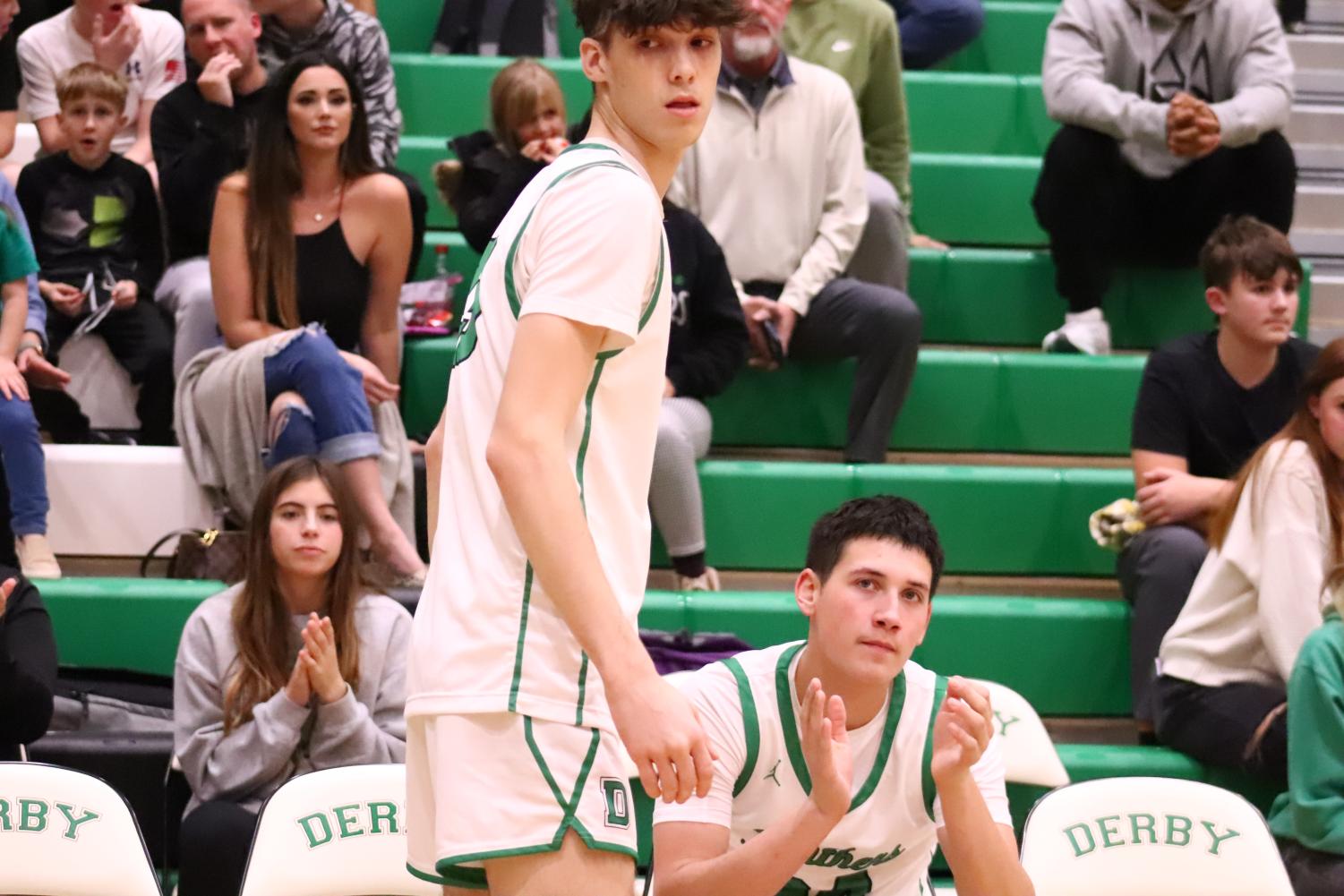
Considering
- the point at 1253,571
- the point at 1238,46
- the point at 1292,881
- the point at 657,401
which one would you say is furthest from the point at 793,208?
the point at 657,401

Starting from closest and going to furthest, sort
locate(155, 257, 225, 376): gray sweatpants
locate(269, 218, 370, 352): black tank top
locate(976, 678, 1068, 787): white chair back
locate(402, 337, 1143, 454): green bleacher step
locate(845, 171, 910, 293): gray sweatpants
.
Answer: locate(976, 678, 1068, 787): white chair back
locate(269, 218, 370, 352): black tank top
locate(155, 257, 225, 376): gray sweatpants
locate(402, 337, 1143, 454): green bleacher step
locate(845, 171, 910, 293): gray sweatpants

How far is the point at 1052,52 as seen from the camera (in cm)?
501

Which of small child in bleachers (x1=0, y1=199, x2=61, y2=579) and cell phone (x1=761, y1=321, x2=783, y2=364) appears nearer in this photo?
small child in bleachers (x1=0, y1=199, x2=61, y2=579)

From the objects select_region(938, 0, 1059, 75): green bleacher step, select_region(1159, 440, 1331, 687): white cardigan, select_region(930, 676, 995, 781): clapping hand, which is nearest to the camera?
select_region(930, 676, 995, 781): clapping hand

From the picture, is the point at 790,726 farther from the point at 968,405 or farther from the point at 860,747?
the point at 968,405

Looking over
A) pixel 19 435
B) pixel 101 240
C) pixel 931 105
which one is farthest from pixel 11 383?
pixel 931 105

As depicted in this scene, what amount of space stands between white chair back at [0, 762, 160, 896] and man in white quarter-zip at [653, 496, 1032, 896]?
3.06 ft

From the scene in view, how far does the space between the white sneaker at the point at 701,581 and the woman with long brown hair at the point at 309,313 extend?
623 mm

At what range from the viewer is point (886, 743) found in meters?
2.43

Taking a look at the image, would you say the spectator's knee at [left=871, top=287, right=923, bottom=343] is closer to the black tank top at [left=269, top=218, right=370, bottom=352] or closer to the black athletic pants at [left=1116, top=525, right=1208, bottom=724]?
the black athletic pants at [left=1116, top=525, right=1208, bottom=724]

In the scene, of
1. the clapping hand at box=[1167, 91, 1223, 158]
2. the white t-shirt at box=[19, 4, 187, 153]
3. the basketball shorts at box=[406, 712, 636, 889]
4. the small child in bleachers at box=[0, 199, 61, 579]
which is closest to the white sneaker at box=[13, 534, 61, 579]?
the small child in bleachers at box=[0, 199, 61, 579]

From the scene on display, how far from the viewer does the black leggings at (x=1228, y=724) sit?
11.8ft

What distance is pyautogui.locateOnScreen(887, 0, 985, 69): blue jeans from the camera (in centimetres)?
622

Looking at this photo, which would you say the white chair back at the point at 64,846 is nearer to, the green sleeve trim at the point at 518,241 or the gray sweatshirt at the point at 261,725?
the gray sweatshirt at the point at 261,725
